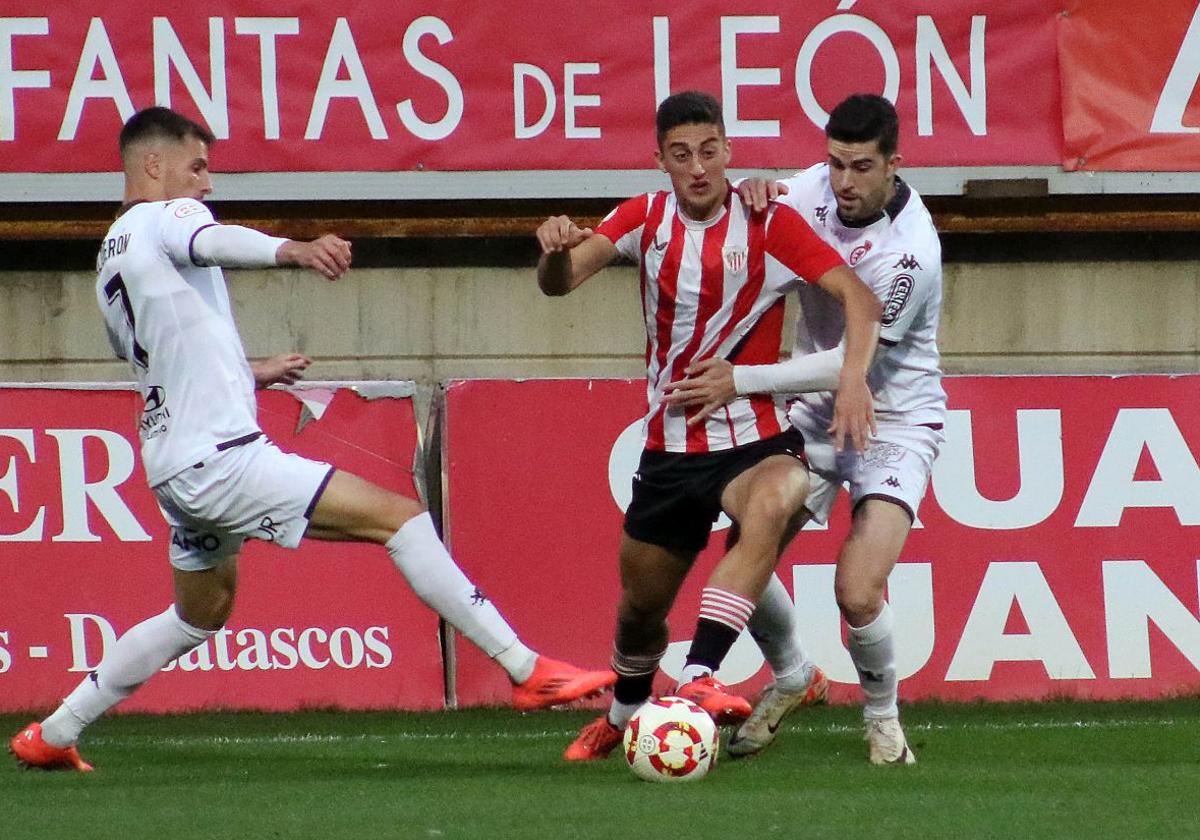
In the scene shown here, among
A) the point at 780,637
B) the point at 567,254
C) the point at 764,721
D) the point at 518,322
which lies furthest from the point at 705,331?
the point at 518,322

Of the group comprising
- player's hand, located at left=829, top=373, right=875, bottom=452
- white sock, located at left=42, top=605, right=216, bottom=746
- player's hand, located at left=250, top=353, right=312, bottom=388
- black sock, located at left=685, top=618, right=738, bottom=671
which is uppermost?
player's hand, located at left=250, top=353, right=312, bottom=388

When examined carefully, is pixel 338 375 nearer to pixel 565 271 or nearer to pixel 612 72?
pixel 612 72

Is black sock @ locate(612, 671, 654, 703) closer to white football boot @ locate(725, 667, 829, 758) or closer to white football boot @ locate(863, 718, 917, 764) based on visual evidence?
white football boot @ locate(725, 667, 829, 758)

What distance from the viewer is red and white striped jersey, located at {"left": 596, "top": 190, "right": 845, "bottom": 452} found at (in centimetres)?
605

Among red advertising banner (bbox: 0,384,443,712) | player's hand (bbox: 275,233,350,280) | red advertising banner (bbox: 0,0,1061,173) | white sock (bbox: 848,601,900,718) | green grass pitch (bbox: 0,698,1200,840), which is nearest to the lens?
green grass pitch (bbox: 0,698,1200,840)

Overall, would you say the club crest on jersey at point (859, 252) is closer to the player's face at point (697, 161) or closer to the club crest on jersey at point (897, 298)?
the club crest on jersey at point (897, 298)

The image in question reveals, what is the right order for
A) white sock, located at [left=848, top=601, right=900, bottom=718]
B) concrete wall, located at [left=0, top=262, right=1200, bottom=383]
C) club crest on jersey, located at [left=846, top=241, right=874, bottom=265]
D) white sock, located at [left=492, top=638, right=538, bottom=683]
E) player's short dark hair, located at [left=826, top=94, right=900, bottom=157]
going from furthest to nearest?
concrete wall, located at [left=0, top=262, right=1200, bottom=383]
club crest on jersey, located at [left=846, top=241, right=874, bottom=265]
white sock, located at [left=848, top=601, right=900, bottom=718]
player's short dark hair, located at [left=826, top=94, right=900, bottom=157]
white sock, located at [left=492, top=638, right=538, bottom=683]

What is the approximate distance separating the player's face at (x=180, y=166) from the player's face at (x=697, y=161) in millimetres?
1396

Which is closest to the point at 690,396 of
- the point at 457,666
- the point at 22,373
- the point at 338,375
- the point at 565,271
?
the point at 565,271

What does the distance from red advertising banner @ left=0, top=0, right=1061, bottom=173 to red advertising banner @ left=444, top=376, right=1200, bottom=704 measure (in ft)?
4.74

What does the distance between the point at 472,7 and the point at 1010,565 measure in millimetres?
3566

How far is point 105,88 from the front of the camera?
9.47 m

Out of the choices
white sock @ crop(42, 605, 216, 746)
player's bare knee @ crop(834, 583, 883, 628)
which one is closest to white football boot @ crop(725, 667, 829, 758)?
player's bare knee @ crop(834, 583, 883, 628)

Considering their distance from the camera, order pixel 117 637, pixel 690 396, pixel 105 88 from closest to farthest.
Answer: pixel 690 396
pixel 117 637
pixel 105 88
